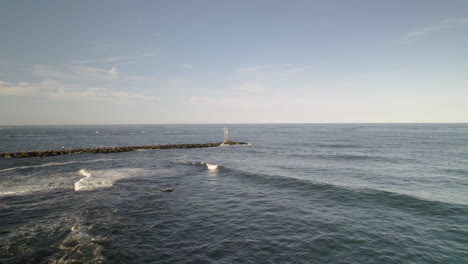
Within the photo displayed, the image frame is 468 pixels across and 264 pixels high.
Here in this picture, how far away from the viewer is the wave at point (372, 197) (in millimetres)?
20062

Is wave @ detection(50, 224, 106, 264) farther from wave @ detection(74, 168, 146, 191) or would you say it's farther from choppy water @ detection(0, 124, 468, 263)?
wave @ detection(74, 168, 146, 191)

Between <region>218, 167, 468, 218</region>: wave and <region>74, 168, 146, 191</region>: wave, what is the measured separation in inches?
732

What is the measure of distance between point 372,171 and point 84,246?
125ft

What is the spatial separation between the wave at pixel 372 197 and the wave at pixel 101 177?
61.0 ft

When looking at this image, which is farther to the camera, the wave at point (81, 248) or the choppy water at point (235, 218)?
the choppy water at point (235, 218)

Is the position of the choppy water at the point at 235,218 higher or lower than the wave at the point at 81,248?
lower

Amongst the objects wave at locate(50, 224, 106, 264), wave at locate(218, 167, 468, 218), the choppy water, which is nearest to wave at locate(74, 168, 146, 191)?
the choppy water

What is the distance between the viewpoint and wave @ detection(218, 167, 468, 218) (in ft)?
65.8

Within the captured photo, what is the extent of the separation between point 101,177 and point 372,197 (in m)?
33.7

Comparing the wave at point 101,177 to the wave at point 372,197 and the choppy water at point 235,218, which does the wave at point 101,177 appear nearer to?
the choppy water at point 235,218

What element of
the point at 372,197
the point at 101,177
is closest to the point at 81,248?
the point at 101,177

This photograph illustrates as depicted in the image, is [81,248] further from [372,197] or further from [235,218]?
[372,197]

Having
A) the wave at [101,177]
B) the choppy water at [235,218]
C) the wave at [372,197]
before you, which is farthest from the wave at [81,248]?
the wave at [372,197]

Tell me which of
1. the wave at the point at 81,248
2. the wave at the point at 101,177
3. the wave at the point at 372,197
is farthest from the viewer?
the wave at the point at 101,177
